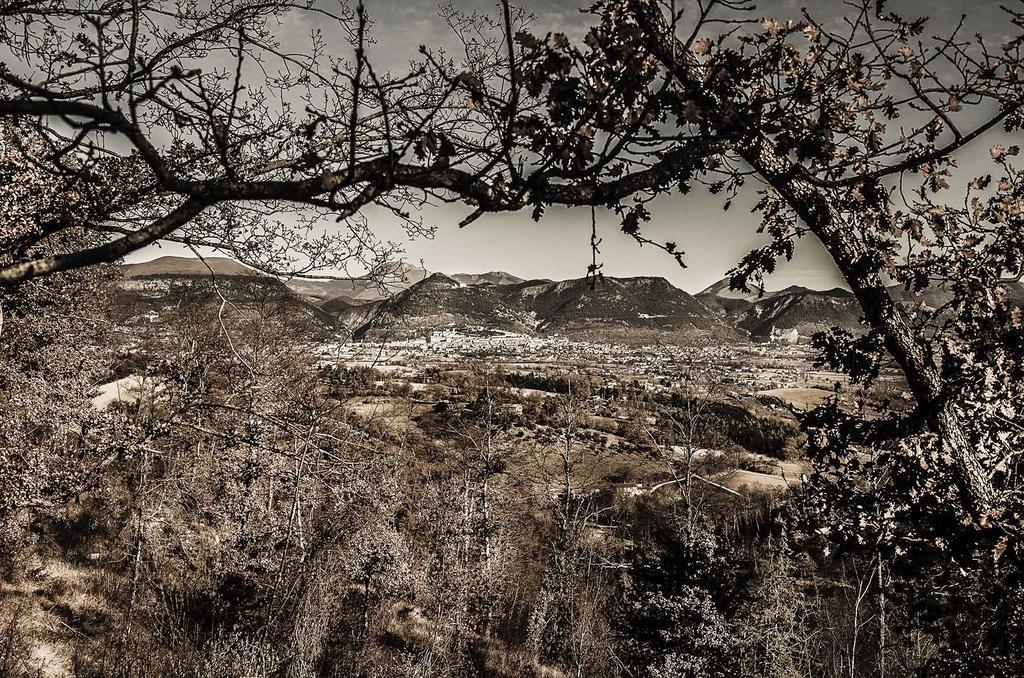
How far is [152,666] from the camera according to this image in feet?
36.0

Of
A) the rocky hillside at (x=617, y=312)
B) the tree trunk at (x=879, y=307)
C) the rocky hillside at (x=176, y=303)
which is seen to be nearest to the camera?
the tree trunk at (x=879, y=307)

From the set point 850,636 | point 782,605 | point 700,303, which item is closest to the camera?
point 782,605

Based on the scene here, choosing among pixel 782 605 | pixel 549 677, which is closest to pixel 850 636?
pixel 782 605

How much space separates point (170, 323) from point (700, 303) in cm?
8291

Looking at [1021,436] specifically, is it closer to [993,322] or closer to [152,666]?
[993,322]

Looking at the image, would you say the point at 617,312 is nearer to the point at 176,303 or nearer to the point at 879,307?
the point at 176,303

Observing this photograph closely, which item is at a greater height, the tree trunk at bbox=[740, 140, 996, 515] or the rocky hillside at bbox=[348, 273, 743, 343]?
the rocky hillside at bbox=[348, 273, 743, 343]

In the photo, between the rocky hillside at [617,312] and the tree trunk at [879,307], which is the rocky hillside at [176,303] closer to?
the tree trunk at [879,307]

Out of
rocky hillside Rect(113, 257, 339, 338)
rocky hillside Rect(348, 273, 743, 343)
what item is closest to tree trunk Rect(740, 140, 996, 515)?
rocky hillside Rect(113, 257, 339, 338)

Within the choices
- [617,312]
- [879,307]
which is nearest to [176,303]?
[879,307]

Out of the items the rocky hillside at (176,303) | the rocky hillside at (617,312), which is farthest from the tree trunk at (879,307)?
the rocky hillside at (617,312)

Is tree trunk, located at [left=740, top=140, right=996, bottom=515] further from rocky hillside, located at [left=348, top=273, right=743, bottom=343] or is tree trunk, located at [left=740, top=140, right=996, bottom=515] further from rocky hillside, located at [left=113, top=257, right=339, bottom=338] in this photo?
rocky hillside, located at [left=348, top=273, right=743, bottom=343]

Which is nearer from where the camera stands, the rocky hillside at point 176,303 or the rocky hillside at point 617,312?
the rocky hillside at point 176,303

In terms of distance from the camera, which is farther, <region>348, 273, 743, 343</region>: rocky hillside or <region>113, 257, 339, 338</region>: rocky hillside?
<region>348, 273, 743, 343</region>: rocky hillside
